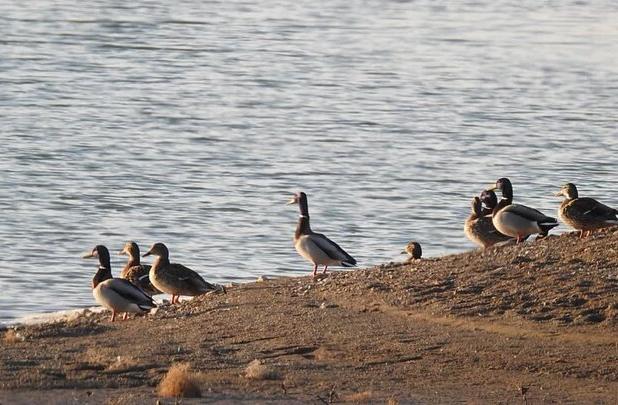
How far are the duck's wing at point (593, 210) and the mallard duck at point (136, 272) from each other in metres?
4.45

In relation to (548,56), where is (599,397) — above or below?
above

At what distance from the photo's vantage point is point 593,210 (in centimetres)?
1709

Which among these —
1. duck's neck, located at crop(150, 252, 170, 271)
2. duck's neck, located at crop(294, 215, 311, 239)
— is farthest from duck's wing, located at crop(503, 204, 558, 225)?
duck's neck, located at crop(150, 252, 170, 271)

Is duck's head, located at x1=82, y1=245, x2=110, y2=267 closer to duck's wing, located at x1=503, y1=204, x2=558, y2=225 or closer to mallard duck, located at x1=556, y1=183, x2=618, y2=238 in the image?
duck's wing, located at x1=503, y1=204, x2=558, y2=225

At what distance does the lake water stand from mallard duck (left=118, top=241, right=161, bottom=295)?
1.76 ft

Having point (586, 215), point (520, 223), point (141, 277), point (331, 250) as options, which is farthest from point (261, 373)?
point (586, 215)

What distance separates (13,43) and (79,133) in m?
14.3

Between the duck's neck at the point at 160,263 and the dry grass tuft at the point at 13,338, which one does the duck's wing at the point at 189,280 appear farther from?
the dry grass tuft at the point at 13,338

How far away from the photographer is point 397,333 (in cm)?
1259

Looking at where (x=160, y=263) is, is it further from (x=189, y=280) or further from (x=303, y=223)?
(x=303, y=223)

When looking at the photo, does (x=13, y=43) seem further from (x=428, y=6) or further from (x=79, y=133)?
(x=428, y=6)

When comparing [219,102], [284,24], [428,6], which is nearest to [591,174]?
[219,102]

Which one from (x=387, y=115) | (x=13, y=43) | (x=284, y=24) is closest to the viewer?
(x=387, y=115)

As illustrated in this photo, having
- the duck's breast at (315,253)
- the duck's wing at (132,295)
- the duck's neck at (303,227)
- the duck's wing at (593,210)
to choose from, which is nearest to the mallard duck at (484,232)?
the duck's wing at (593,210)
